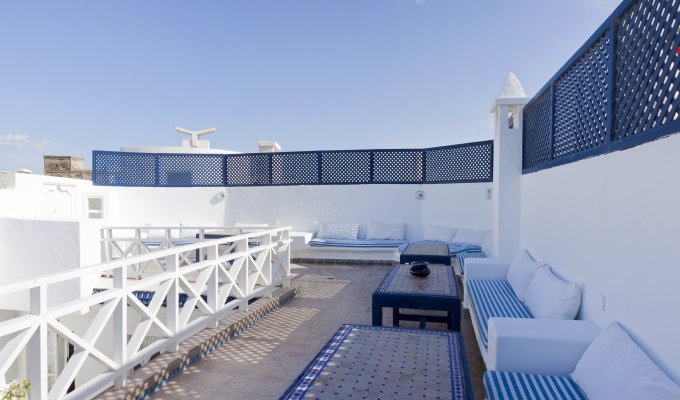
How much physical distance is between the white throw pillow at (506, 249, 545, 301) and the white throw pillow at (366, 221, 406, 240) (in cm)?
435

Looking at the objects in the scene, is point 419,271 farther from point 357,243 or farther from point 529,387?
point 357,243

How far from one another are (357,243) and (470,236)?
7.86ft

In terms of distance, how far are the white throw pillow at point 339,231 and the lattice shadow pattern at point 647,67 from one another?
6.74 metres

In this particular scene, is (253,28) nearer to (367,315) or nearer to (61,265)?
(61,265)

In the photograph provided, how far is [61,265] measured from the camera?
5348 mm

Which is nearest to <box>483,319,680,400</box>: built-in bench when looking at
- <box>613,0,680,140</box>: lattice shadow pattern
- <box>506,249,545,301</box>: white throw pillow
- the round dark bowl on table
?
<box>613,0,680,140</box>: lattice shadow pattern

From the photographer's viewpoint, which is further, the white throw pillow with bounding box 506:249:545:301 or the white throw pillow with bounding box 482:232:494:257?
the white throw pillow with bounding box 482:232:494:257

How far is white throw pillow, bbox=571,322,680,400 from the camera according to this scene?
4.68ft

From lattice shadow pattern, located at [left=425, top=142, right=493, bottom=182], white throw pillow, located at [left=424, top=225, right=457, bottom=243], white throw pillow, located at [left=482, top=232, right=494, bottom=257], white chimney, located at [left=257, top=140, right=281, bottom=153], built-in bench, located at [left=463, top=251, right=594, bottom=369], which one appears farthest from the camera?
white chimney, located at [left=257, top=140, right=281, bottom=153]

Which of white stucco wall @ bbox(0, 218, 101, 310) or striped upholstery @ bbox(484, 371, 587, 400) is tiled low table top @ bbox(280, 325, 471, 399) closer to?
striped upholstery @ bbox(484, 371, 587, 400)

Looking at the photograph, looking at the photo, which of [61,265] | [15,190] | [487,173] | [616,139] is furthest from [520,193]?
[15,190]

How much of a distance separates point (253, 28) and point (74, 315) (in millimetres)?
8888

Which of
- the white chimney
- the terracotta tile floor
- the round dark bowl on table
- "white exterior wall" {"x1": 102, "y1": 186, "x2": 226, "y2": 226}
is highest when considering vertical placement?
the white chimney

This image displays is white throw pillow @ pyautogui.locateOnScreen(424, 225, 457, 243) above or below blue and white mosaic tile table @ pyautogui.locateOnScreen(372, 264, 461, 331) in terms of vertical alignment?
above
